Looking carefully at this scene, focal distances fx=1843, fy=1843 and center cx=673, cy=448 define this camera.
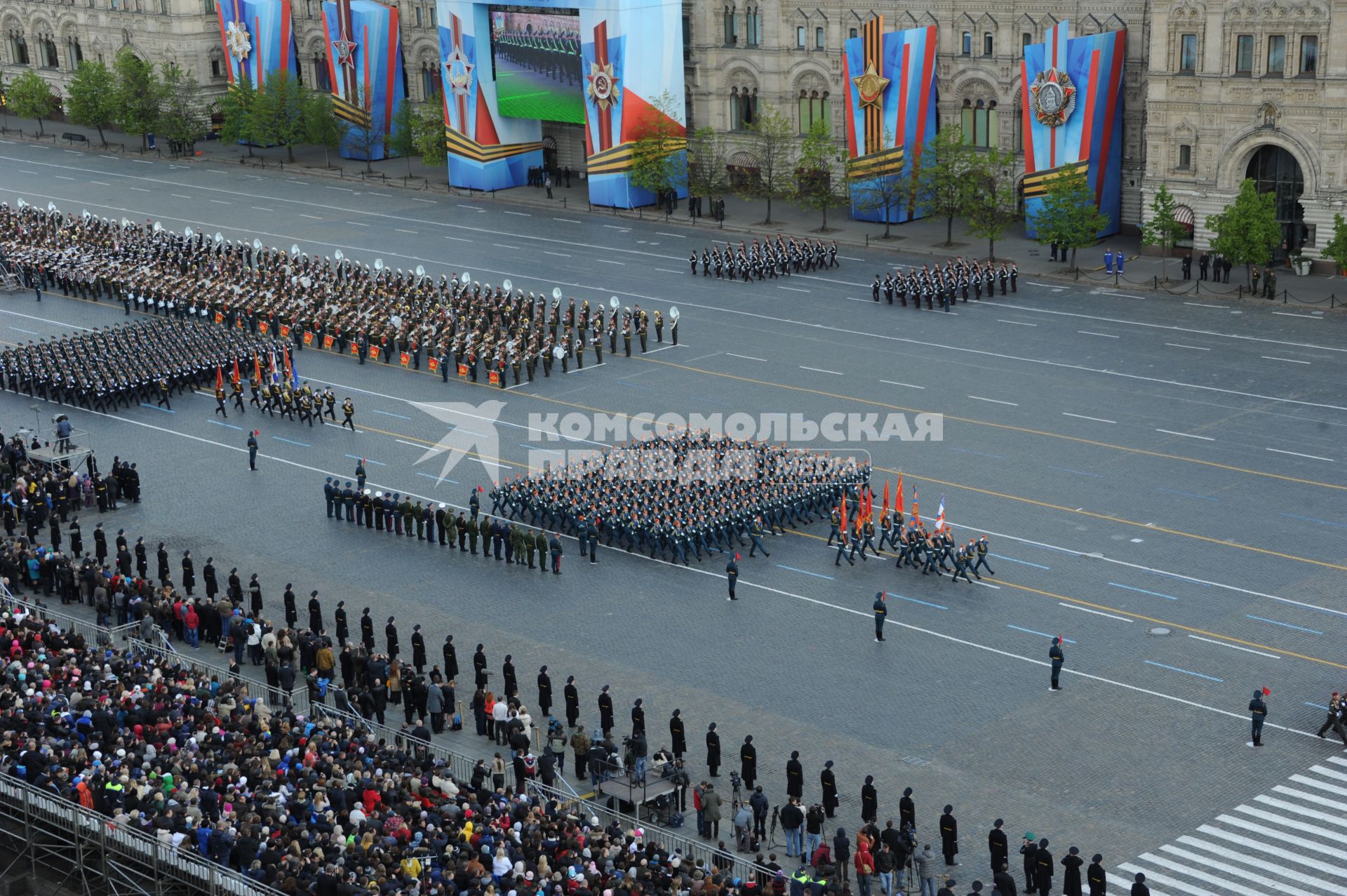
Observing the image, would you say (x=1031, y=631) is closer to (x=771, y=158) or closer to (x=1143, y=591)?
(x=1143, y=591)

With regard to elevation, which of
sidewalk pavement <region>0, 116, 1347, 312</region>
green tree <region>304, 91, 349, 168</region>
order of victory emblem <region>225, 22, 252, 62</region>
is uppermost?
order of victory emblem <region>225, 22, 252, 62</region>

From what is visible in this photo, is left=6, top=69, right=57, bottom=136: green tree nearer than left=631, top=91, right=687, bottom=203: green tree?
No

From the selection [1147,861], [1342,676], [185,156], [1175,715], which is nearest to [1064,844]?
[1147,861]

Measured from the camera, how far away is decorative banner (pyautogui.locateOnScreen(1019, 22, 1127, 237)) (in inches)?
3297

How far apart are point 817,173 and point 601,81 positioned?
13.8 m

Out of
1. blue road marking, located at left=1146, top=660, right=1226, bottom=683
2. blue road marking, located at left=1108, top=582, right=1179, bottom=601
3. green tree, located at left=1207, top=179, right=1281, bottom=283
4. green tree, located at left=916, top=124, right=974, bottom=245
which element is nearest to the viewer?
blue road marking, located at left=1146, top=660, right=1226, bottom=683

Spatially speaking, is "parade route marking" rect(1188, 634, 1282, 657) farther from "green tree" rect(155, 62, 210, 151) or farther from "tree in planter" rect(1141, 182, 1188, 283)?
"green tree" rect(155, 62, 210, 151)

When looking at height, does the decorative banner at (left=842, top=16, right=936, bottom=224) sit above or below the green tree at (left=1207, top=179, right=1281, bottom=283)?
above

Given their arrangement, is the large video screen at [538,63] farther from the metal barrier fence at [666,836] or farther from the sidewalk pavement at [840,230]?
the metal barrier fence at [666,836]

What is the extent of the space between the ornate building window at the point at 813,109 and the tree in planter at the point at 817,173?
256 cm

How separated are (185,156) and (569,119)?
1239 inches

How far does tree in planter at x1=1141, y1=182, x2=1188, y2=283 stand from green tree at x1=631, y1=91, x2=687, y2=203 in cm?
2654

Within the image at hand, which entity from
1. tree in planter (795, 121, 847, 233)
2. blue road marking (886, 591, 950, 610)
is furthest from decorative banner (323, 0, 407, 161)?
blue road marking (886, 591, 950, 610)

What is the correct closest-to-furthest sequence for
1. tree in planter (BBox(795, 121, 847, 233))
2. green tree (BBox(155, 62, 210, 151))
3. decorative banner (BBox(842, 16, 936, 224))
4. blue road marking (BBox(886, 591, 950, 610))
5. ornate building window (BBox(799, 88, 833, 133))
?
blue road marking (BBox(886, 591, 950, 610))
decorative banner (BBox(842, 16, 936, 224))
tree in planter (BBox(795, 121, 847, 233))
ornate building window (BBox(799, 88, 833, 133))
green tree (BBox(155, 62, 210, 151))
